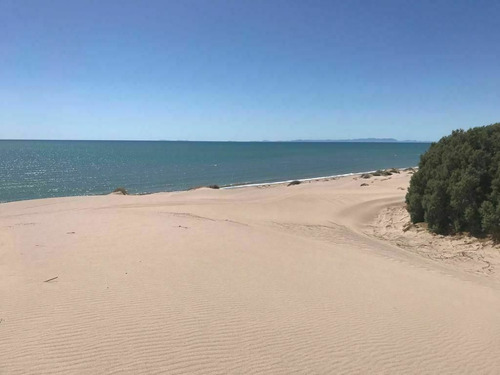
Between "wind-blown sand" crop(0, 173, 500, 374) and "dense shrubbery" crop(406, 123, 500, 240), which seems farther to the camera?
"dense shrubbery" crop(406, 123, 500, 240)

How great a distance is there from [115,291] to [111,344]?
1943mm

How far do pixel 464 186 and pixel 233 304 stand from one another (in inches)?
376

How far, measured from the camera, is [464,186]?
37.6 feet

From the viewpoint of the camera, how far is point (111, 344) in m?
4.17

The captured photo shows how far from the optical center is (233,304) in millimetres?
5770

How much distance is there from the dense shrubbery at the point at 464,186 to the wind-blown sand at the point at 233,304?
897mm

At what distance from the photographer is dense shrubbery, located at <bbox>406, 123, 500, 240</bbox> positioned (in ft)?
36.7

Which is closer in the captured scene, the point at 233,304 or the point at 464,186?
the point at 233,304

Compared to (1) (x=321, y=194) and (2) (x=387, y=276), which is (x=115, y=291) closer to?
(2) (x=387, y=276)

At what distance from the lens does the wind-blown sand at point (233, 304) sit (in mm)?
4125

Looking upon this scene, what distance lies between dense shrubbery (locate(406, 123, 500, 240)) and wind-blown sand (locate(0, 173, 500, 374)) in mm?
897

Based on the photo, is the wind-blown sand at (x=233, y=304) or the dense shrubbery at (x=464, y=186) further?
the dense shrubbery at (x=464, y=186)

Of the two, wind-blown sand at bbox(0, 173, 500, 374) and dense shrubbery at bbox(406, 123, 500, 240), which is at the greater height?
dense shrubbery at bbox(406, 123, 500, 240)

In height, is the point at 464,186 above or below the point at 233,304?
above
